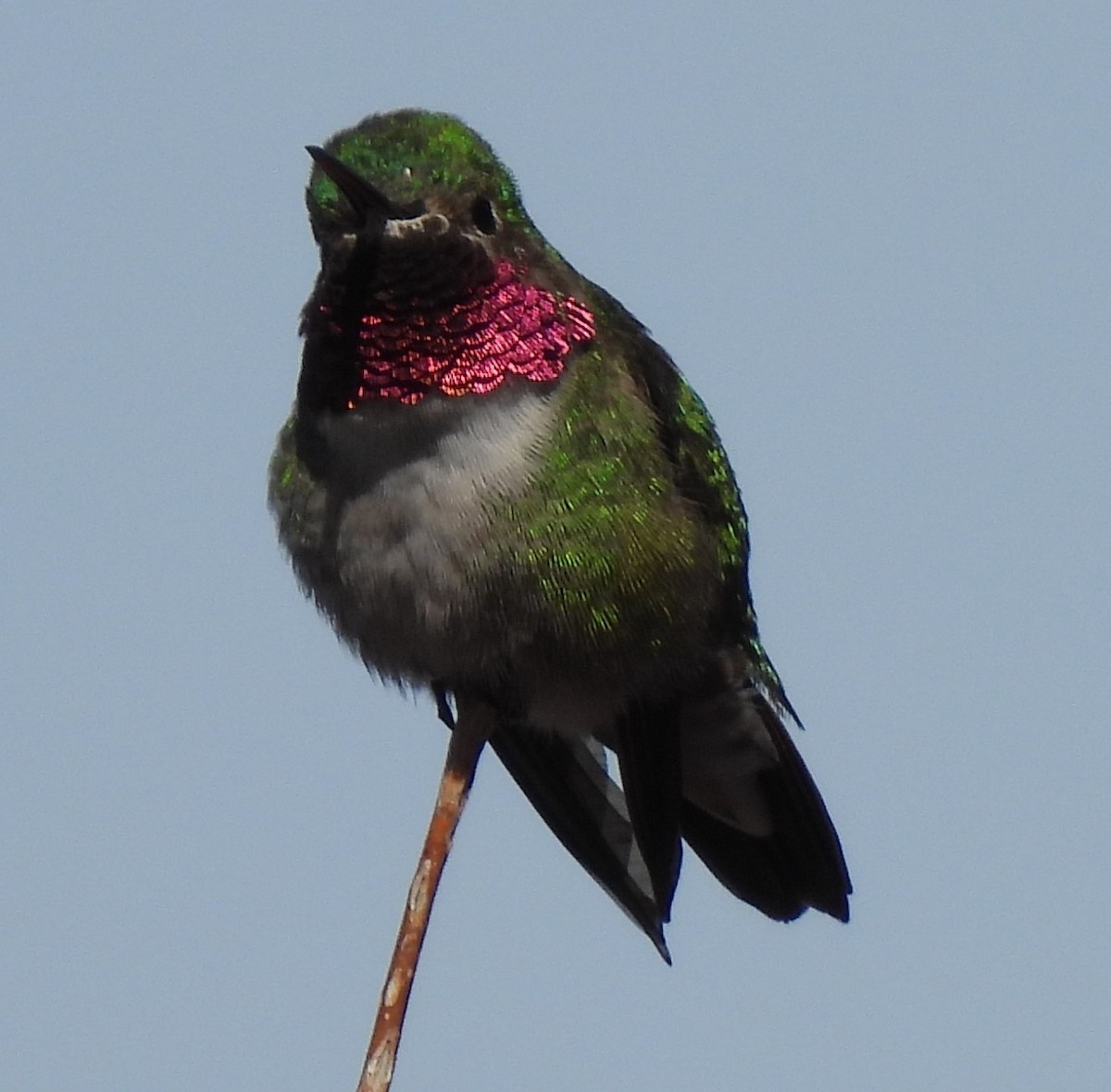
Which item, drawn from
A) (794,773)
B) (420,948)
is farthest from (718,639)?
(420,948)

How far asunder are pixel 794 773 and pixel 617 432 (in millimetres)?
1357

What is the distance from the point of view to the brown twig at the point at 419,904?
10.5ft

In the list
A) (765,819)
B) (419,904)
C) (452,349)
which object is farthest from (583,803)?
(419,904)

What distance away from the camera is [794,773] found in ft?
18.1

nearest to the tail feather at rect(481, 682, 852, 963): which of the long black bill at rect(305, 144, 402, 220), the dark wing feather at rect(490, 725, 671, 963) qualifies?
the dark wing feather at rect(490, 725, 671, 963)

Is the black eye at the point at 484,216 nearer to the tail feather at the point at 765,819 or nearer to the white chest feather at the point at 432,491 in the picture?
the white chest feather at the point at 432,491

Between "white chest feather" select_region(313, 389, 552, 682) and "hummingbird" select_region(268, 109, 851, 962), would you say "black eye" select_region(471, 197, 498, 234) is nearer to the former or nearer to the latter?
"hummingbird" select_region(268, 109, 851, 962)

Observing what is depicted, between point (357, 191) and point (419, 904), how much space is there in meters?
1.67

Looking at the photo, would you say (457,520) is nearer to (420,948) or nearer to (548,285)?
(548,285)

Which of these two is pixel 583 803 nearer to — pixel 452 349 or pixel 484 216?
pixel 452 349

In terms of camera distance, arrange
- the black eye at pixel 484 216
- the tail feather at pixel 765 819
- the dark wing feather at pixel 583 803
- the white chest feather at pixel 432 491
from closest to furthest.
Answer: the white chest feather at pixel 432 491, the black eye at pixel 484 216, the dark wing feather at pixel 583 803, the tail feather at pixel 765 819

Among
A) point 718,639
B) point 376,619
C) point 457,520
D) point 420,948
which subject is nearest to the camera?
point 420,948

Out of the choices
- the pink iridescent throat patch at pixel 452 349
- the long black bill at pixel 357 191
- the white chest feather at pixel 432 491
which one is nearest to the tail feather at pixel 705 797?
the white chest feather at pixel 432 491

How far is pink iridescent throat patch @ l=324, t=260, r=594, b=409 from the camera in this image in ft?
14.7
